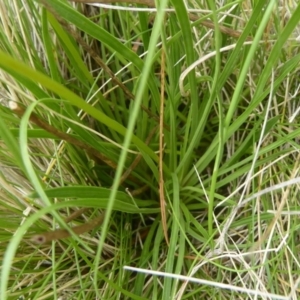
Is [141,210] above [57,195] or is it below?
below

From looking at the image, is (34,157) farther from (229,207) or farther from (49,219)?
(229,207)

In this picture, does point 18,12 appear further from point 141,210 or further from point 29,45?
point 141,210

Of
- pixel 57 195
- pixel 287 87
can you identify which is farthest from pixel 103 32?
pixel 287 87

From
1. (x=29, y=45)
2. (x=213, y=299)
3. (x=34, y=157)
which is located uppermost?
(x=29, y=45)

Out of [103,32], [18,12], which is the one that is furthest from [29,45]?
[103,32]

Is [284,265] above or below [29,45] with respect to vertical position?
below

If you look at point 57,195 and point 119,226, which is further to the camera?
point 119,226

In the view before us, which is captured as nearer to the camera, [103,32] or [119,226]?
[103,32]

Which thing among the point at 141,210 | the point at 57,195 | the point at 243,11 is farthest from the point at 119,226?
the point at 243,11
